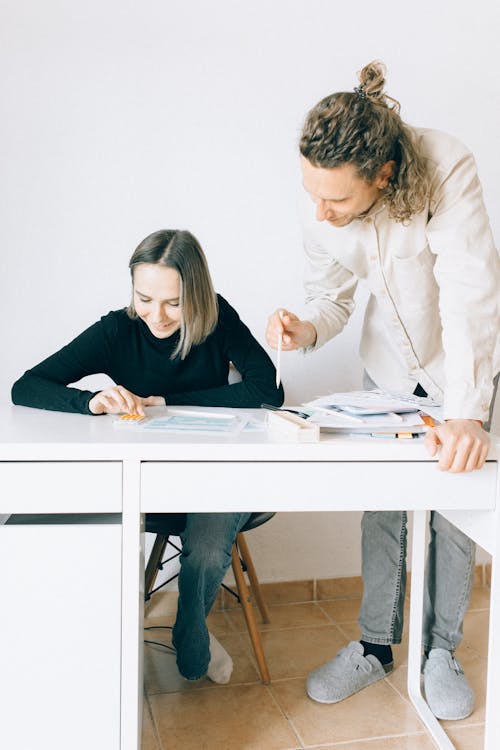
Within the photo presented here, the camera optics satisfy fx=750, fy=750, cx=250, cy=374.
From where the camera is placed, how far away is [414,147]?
1.45 metres

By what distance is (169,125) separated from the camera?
2.12 metres

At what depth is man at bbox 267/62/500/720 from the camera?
53.1 inches

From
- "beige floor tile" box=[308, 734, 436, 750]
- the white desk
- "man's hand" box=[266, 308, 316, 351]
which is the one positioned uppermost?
"man's hand" box=[266, 308, 316, 351]

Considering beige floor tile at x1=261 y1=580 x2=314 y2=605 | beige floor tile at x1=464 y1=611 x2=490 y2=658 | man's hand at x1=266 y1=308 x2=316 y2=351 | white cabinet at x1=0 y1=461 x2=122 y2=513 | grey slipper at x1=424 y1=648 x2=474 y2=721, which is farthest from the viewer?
beige floor tile at x1=261 y1=580 x2=314 y2=605

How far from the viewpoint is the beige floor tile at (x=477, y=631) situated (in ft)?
6.72

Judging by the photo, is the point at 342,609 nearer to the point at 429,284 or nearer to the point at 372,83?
the point at 429,284

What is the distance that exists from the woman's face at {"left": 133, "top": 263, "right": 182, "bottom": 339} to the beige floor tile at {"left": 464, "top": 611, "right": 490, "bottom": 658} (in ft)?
3.97

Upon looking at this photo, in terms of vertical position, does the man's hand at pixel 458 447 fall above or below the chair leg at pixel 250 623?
above

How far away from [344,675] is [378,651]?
125mm

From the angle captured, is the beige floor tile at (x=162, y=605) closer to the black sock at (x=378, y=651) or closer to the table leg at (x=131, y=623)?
the black sock at (x=378, y=651)

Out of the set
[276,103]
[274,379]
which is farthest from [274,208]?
[274,379]

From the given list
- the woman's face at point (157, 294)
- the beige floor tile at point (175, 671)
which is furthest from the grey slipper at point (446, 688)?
the woman's face at point (157, 294)

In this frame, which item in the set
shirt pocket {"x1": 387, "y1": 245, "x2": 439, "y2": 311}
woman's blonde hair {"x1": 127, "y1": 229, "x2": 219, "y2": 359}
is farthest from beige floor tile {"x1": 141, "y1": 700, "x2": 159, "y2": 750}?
shirt pocket {"x1": 387, "y1": 245, "x2": 439, "y2": 311}

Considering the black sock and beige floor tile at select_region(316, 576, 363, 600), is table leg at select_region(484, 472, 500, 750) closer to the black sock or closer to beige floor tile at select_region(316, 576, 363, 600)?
the black sock
